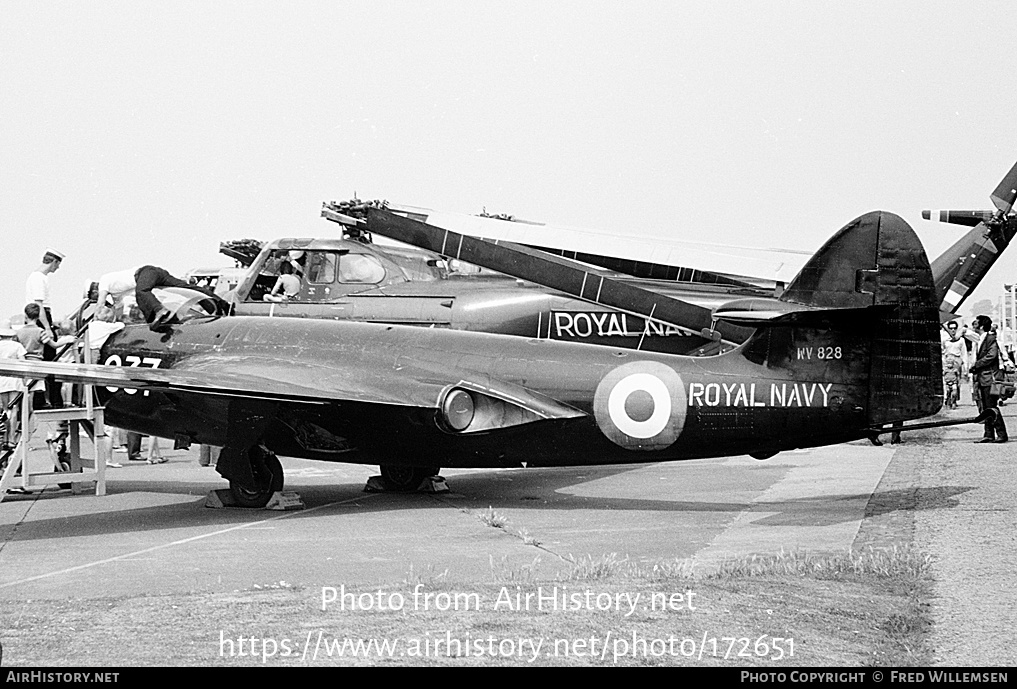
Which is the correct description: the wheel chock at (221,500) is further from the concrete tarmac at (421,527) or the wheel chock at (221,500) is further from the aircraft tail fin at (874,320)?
the aircraft tail fin at (874,320)

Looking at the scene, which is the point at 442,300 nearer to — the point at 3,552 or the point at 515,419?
the point at 515,419

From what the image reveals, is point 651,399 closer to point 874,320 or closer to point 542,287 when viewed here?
point 874,320

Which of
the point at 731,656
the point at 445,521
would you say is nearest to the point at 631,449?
the point at 445,521

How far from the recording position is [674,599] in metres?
7.35

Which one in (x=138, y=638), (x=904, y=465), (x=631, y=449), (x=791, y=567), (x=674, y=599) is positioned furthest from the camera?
(x=904, y=465)

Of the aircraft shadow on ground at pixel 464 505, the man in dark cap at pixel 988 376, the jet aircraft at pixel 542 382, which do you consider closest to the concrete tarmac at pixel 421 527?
the aircraft shadow on ground at pixel 464 505

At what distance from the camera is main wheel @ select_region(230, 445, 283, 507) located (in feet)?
41.1

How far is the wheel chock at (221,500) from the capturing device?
41.5ft

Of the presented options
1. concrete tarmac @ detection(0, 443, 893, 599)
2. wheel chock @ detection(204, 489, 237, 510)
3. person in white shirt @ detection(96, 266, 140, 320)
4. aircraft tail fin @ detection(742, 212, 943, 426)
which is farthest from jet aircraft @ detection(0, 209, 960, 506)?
person in white shirt @ detection(96, 266, 140, 320)

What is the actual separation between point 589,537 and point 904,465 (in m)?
6.62

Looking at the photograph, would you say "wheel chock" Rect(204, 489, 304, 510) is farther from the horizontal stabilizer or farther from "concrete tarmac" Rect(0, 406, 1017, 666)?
the horizontal stabilizer

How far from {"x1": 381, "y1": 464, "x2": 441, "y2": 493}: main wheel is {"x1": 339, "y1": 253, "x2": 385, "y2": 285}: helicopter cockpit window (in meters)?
3.47

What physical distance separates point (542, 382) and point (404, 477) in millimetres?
2801

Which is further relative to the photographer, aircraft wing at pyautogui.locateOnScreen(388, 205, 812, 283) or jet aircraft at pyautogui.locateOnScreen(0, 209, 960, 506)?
aircraft wing at pyautogui.locateOnScreen(388, 205, 812, 283)
